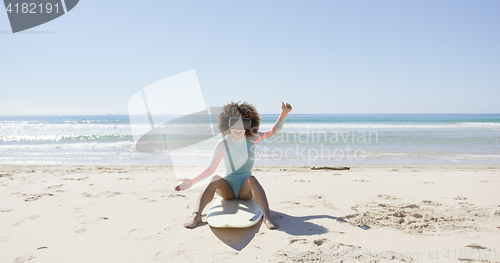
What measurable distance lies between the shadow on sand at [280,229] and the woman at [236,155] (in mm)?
296

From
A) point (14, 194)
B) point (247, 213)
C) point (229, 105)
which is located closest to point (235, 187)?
point (247, 213)

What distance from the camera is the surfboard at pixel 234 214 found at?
9.60 feet

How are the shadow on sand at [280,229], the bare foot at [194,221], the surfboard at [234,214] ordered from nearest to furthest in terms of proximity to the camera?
the shadow on sand at [280,229] < the surfboard at [234,214] < the bare foot at [194,221]

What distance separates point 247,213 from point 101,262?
1.51 metres

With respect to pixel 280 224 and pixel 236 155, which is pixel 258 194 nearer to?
pixel 280 224

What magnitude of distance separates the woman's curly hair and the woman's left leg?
2.03 ft

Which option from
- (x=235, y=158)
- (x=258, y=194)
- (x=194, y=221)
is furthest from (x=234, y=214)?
(x=235, y=158)

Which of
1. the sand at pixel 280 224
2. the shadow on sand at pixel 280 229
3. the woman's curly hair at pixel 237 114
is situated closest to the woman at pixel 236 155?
the woman's curly hair at pixel 237 114

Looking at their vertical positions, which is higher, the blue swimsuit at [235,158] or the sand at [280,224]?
the blue swimsuit at [235,158]

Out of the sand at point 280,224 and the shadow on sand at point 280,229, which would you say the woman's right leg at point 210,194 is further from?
the shadow on sand at point 280,229

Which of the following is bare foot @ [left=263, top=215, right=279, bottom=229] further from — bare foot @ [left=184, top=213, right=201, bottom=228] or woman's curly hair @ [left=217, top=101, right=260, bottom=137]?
woman's curly hair @ [left=217, top=101, right=260, bottom=137]

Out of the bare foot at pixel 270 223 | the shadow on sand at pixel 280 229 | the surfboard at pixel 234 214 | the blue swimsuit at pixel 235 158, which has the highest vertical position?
the blue swimsuit at pixel 235 158

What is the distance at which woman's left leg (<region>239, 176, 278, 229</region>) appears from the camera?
310 centimetres

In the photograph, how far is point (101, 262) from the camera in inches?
94.0
